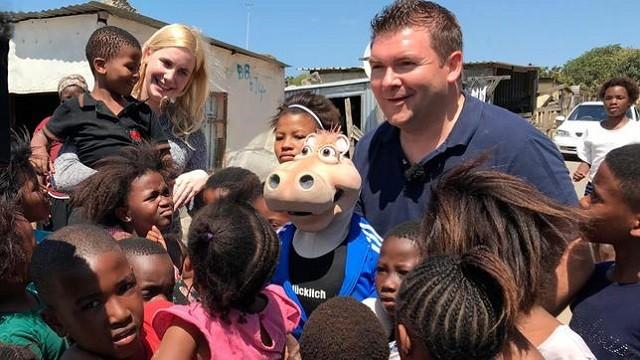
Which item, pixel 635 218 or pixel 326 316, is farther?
pixel 635 218

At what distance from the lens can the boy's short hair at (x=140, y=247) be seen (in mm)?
2215

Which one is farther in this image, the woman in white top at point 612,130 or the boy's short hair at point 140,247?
the woman in white top at point 612,130

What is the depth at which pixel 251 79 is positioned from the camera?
1164cm

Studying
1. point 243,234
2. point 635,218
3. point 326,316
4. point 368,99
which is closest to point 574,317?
point 635,218

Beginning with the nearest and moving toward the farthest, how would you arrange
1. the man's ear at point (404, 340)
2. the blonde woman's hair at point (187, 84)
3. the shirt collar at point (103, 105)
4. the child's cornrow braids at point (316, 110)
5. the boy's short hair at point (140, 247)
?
the man's ear at point (404, 340)
the boy's short hair at point (140, 247)
the shirt collar at point (103, 105)
the child's cornrow braids at point (316, 110)
the blonde woman's hair at point (187, 84)

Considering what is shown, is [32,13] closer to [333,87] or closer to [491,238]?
[333,87]

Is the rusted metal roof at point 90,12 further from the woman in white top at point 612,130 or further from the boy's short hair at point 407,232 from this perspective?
the boy's short hair at point 407,232

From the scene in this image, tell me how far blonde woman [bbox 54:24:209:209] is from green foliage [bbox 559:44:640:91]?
117ft

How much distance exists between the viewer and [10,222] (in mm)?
2090

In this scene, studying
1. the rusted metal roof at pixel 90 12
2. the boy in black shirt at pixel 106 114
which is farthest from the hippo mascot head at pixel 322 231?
the rusted metal roof at pixel 90 12

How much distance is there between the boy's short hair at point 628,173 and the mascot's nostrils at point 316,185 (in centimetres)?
91

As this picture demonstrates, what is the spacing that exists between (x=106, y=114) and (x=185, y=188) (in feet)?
1.81

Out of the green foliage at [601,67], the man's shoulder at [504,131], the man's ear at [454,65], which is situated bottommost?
the man's shoulder at [504,131]

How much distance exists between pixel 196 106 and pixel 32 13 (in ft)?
20.6
